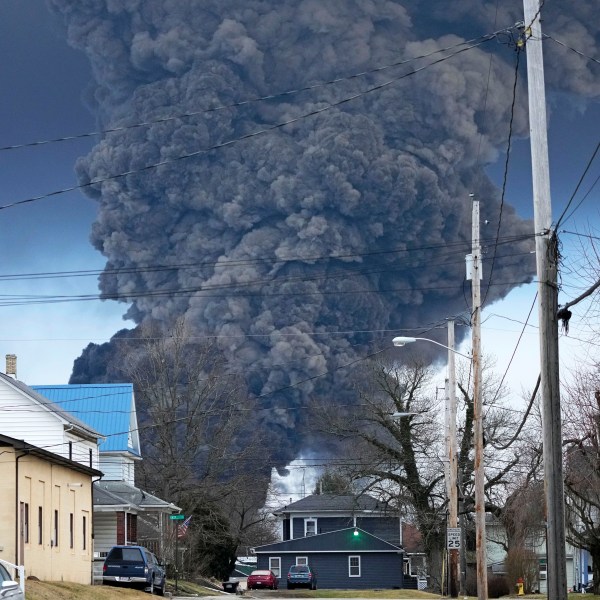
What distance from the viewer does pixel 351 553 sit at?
284 ft

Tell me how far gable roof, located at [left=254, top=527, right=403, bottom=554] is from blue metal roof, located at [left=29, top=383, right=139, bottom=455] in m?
25.7

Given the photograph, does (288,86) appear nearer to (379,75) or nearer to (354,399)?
(379,75)

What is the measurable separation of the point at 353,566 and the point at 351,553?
924 millimetres

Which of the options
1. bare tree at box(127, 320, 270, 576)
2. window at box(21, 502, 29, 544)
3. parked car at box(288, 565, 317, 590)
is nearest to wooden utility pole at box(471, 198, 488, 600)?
window at box(21, 502, 29, 544)

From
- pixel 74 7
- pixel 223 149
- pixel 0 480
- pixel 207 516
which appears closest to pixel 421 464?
pixel 207 516

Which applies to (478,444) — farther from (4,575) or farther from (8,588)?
(8,588)

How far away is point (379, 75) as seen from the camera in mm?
140750

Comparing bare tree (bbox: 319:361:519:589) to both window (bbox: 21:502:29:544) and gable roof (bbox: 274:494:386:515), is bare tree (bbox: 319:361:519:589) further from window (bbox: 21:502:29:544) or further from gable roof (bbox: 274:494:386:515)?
window (bbox: 21:502:29:544)

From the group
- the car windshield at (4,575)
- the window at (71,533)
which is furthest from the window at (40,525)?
the car windshield at (4,575)

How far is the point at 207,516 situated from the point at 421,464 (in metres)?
12.5

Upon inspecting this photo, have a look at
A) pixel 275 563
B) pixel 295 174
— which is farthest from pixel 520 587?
pixel 295 174

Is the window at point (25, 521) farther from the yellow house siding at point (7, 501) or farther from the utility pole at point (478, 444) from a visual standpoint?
the utility pole at point (478, 444)

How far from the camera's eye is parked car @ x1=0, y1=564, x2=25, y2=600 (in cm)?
1775

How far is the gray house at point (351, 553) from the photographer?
85.8 metres
